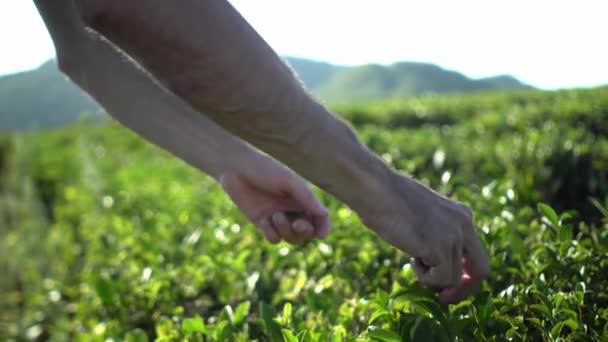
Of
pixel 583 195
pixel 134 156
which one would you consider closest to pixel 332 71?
pixel 134 156

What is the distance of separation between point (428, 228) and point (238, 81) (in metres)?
0.59

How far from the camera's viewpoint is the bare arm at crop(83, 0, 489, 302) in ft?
4.32

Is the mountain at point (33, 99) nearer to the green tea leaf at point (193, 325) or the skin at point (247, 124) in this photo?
the skin at point (247, 124)

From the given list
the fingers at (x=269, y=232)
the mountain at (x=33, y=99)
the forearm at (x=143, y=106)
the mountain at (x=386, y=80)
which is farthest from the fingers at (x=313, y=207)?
the mountain at (x=386, y=80)

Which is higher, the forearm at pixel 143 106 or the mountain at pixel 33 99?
the forearm at pixel 143 106

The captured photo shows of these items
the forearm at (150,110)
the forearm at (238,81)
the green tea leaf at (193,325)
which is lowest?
the green tea leaf at (193,325)

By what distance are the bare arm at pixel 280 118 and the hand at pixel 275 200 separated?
30cm

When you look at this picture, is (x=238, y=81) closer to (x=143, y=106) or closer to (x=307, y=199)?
(x=307, y=199)

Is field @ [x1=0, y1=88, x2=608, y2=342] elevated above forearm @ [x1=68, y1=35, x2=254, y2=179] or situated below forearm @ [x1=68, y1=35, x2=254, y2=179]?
below

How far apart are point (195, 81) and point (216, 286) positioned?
1.46 metres

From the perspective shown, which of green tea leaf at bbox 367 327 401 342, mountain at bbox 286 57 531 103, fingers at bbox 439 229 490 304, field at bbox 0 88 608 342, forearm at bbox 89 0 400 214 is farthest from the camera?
mountain at bbox 286 57 531 103

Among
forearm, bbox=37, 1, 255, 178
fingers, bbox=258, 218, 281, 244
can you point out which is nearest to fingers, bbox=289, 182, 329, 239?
fingers, bbox=258, 218, 281, 244

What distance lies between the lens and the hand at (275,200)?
187 centimetres

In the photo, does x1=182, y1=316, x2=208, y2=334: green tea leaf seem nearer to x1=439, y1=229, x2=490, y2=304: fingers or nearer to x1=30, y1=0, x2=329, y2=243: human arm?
x1=30, y1=0, x2=329, y2=243: human arm
